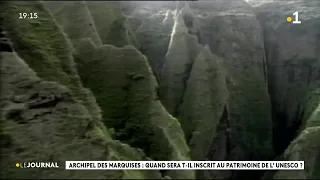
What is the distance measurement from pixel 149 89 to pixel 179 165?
2.62 feet

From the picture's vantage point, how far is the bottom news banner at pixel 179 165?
2.66m

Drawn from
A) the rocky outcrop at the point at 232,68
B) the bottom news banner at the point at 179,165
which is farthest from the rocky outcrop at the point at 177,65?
the bottom news banner at the point at 179,165

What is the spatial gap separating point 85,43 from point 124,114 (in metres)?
0.75

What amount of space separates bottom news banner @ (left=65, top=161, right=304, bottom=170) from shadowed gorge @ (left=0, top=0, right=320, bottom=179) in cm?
3

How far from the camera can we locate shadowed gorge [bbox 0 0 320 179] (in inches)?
107

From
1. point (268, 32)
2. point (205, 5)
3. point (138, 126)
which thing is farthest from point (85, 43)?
point (268, 32)

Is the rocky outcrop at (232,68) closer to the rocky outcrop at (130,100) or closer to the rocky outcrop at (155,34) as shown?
the rocky outcrop at (155,34)

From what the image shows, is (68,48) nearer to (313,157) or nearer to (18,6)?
(18,6)

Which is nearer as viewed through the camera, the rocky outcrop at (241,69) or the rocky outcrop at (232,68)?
the rocky outcrop at (232,68)

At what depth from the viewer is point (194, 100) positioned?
14.4ft

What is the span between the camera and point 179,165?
294cm

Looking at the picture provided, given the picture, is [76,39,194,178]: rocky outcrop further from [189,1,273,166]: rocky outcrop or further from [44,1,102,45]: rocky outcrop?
[189,1,273,166]: rocky outcrop

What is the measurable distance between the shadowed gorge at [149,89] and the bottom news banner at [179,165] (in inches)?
1.4

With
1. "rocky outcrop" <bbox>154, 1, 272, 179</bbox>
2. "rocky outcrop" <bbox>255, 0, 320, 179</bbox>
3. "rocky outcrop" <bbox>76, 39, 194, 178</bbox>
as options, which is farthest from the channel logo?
"rocky outcrop" <bbox>255, 0, 320, 179</bbox>
